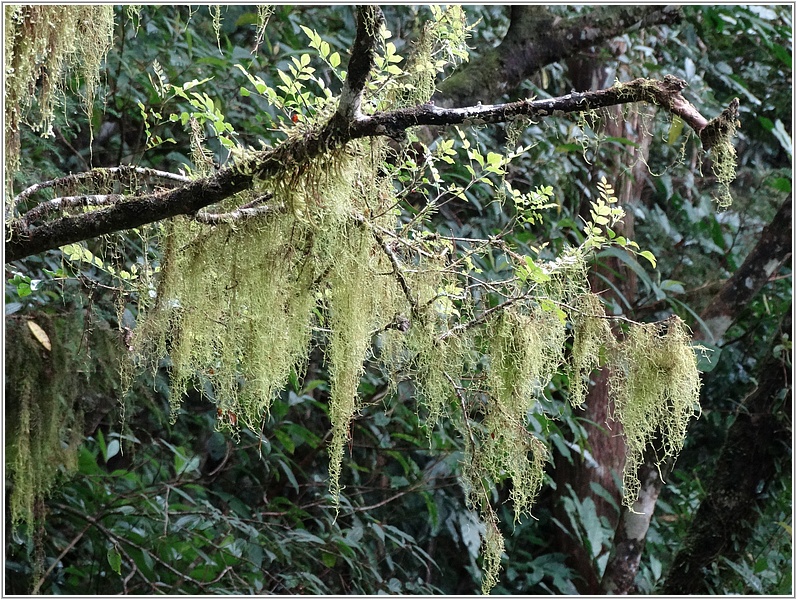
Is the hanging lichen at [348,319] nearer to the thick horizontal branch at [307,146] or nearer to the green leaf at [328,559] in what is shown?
the thick horizontal branch at [307,146]

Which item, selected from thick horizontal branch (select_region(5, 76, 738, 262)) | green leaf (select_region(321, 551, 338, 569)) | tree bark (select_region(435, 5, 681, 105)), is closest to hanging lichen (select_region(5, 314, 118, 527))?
thick horizontal branch (select_region(5, 76, 738, 262))

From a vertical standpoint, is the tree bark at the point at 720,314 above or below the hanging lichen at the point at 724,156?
below

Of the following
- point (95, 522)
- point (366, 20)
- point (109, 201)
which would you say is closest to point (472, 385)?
point (109, 201)

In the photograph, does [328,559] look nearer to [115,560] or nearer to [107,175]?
[115,560]

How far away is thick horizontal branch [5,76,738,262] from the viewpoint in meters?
1.10

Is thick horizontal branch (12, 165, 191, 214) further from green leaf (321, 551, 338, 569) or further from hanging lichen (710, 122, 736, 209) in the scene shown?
green leaf (321, 551, 338, 569)

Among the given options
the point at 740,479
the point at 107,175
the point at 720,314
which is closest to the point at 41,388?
the point at 107,175

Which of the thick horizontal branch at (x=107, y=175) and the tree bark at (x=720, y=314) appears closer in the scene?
the thick horizontal branch at (x=107, y=175)

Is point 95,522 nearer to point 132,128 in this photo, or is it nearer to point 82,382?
point 82,382

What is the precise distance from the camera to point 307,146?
118cm

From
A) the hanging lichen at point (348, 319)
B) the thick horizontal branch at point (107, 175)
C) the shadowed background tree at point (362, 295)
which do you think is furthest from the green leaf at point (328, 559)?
the thick horizontal branch at point (107, 175)

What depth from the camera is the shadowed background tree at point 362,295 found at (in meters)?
1.43

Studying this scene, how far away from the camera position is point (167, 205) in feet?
4.24

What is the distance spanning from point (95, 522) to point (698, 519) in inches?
94.7
